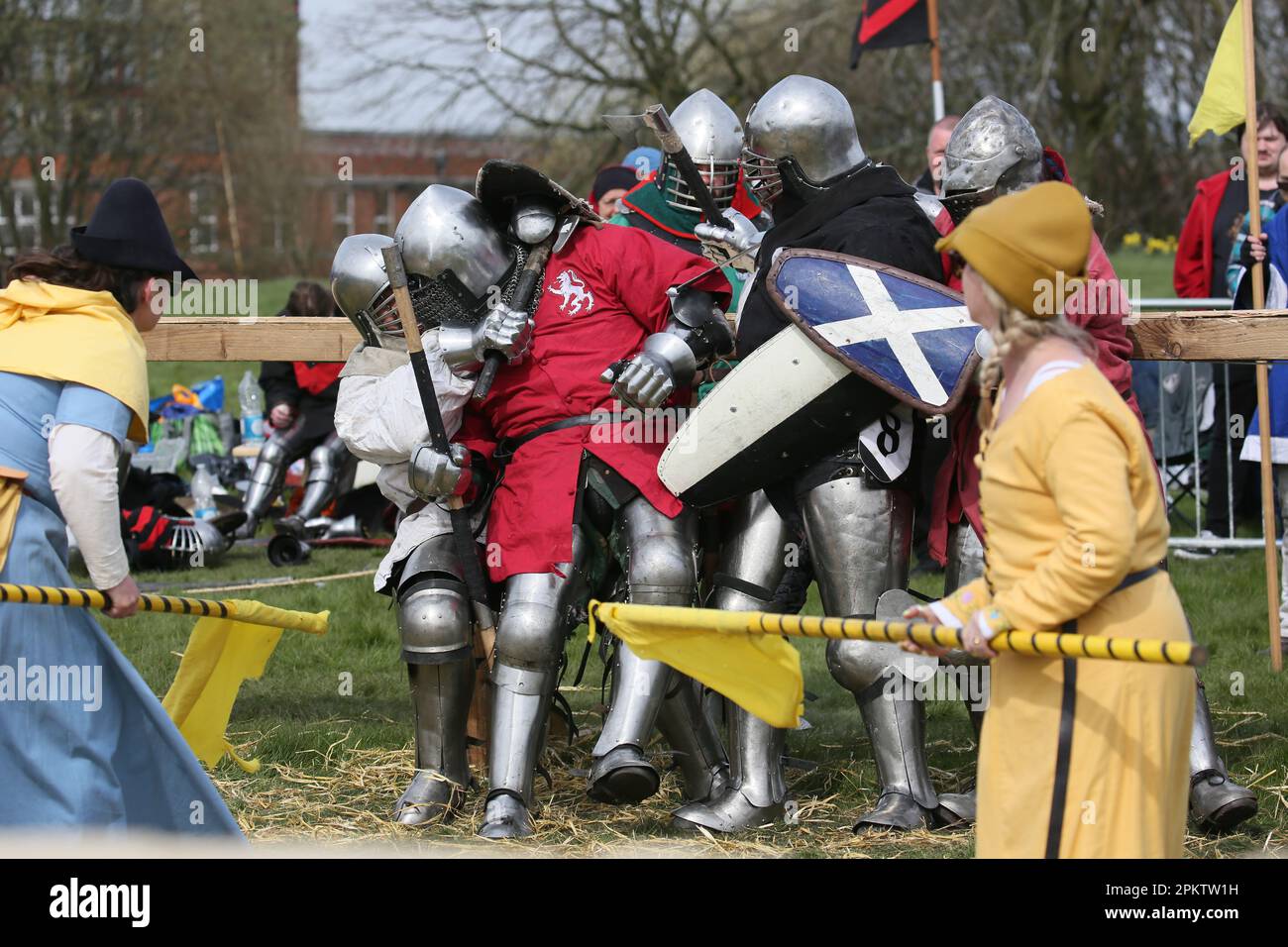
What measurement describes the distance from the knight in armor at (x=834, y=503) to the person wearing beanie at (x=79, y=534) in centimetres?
152

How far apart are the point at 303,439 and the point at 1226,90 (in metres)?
6.17

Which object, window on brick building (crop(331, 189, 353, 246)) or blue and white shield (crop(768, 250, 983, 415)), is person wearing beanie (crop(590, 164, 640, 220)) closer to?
blue and white shield (crop(768, 250, 983, 415))

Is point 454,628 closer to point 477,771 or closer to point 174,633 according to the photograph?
point 477,771

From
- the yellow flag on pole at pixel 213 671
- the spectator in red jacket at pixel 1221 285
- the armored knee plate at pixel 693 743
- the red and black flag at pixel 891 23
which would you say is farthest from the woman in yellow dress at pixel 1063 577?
the red and black flag at pixel 891 23

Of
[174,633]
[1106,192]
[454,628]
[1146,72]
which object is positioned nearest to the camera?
[454,628]

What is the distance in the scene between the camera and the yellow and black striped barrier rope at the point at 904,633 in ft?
8.88

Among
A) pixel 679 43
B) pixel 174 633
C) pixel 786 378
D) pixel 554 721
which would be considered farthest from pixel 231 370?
pixel 786 378

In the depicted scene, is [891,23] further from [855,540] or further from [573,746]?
A: [855,540]

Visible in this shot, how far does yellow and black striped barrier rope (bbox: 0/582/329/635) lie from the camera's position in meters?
3.62

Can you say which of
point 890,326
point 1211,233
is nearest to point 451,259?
point 890,326

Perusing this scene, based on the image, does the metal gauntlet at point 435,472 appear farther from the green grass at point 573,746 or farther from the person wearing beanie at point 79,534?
the green grass at point 573,746

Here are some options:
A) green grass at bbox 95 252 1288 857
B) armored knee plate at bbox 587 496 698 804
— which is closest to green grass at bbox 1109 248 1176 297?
green grass at bbox 95 252 1288 857

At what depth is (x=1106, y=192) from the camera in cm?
2112
